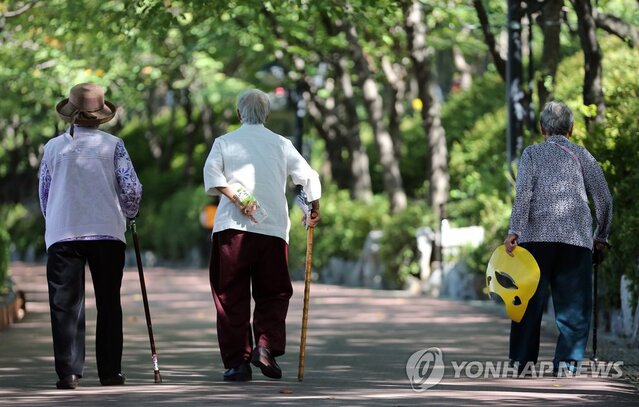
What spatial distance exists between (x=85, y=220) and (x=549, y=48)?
11186mm

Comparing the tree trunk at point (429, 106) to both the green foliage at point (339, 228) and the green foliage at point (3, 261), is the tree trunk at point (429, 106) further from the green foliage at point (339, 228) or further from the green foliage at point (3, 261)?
the green foliage at point (3, 261)

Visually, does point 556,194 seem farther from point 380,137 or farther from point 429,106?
point 380,137

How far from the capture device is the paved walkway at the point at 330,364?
32.2ft

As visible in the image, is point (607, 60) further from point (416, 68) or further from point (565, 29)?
point (565, 29)

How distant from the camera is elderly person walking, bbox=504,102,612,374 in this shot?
11.3 metres

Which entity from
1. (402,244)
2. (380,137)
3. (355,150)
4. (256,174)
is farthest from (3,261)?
(355,150)

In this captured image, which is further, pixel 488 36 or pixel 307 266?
pixel 488 36

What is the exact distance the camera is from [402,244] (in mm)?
26422

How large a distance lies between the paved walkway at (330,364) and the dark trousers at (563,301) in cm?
25

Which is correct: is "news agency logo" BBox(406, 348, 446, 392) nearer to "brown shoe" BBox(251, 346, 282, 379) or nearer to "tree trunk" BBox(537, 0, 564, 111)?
"brown shoe" BBox(251, 346, 282, 379)

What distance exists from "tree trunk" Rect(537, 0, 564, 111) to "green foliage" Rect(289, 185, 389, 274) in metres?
6.97

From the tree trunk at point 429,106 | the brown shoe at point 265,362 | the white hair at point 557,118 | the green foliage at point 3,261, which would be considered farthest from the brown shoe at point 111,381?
the tree trunk at point 429,106

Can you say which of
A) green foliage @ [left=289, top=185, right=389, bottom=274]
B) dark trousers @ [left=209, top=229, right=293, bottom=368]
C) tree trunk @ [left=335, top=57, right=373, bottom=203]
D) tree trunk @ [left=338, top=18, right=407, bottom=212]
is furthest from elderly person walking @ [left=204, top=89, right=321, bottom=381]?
tree trunk @ [left=335, top=57, right=373, bottom=203]

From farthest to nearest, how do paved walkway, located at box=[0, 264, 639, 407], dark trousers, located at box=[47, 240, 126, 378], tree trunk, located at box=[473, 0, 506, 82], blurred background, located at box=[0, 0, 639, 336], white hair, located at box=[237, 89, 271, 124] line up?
tree trunk, located at box=[473, 0, 506, 82] → blurred background, located at box=[0, 0, 639, 336] → white hair, located at box=[237, 89, 271, 124] → dark trousers, located at box=[47, 240, 126, 378] → paved walkway, located at box=[0, 264, 639, 407]
